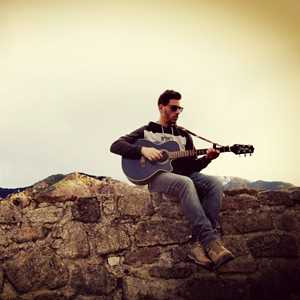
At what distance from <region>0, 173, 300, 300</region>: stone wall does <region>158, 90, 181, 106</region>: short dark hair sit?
2.12ft

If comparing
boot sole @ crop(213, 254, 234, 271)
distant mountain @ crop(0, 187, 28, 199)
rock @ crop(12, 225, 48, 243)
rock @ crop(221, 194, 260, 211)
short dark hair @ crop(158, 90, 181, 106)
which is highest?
short dark hair @ crop(158, 90, 181, 106)

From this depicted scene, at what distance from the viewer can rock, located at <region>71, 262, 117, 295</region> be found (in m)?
2.09

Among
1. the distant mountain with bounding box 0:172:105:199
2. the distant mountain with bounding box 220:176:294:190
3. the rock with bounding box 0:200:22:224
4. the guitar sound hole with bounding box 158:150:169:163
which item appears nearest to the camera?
the rock with bounding box 0:200:22:224

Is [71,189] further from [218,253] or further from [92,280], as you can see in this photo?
[218,253]

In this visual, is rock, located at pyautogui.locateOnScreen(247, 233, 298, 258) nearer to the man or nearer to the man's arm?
the man

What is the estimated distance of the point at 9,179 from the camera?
7.50 ft

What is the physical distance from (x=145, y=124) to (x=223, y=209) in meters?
0.78

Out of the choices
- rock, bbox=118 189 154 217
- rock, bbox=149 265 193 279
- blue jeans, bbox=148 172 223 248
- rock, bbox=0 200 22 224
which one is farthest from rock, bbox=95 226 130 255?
rock, bbox=0 200 22 224

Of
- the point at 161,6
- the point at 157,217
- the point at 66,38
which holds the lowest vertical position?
the point at 157,217

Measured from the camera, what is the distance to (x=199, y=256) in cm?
212

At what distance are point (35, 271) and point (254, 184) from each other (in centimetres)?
151

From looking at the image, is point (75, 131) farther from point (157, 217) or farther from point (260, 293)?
point (260, 293)

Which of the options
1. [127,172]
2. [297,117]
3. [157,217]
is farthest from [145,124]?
[297,117]

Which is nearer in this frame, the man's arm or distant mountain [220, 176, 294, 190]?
the man's arm
